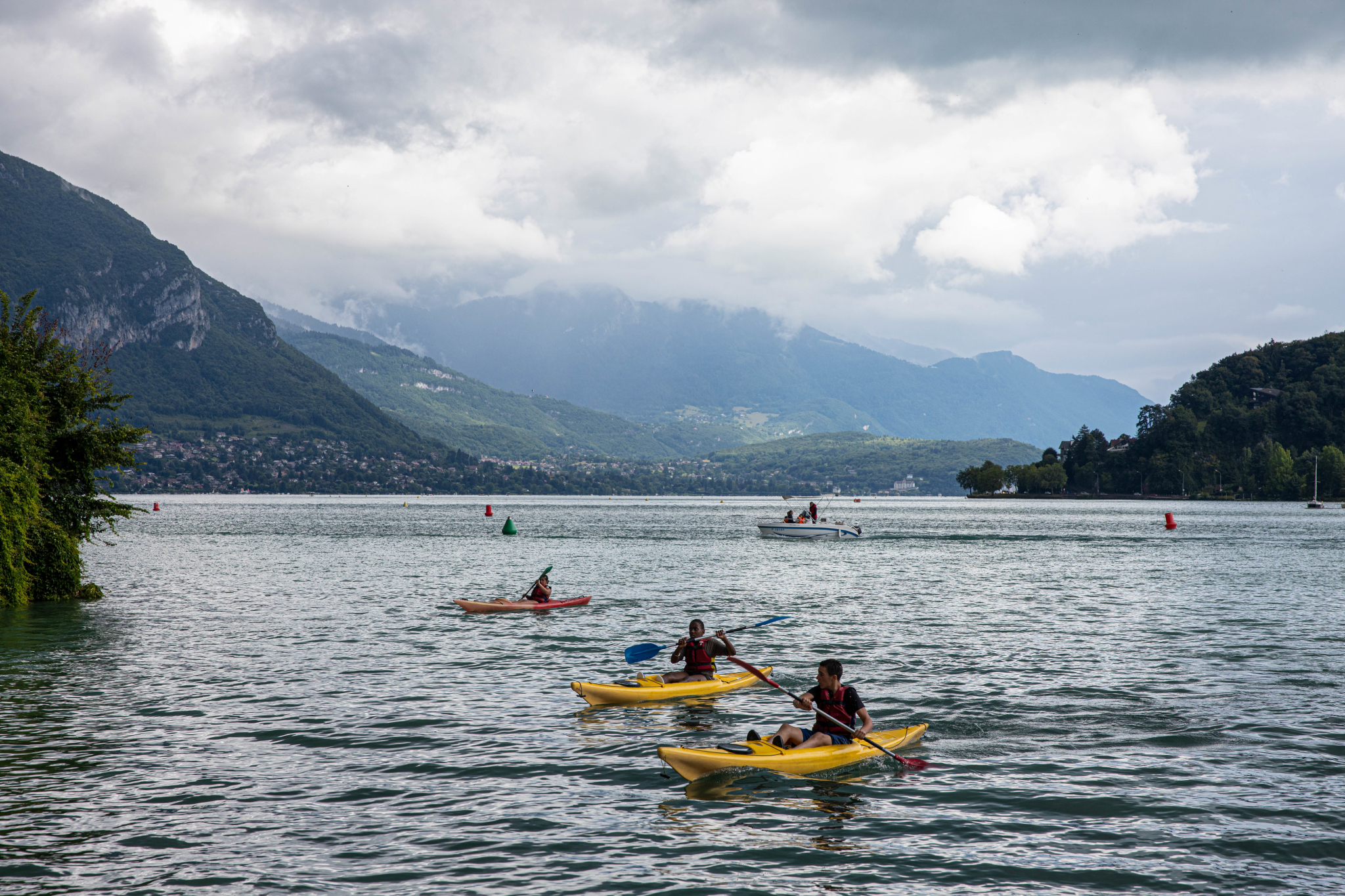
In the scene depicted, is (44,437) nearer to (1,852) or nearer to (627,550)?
(1,852)

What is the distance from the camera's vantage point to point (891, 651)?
95.8ft

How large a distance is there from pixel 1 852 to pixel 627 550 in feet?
229

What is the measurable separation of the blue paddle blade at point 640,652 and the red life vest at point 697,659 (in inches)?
38.3

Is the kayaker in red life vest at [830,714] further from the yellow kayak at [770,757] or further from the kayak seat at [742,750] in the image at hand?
the kayak seat at [742,750]

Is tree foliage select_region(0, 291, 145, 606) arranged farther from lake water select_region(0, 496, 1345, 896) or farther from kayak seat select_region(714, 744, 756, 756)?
kayak seat select_region(714, 744, 756, 756)

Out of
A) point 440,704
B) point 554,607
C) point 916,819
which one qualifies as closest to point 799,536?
point 554,607

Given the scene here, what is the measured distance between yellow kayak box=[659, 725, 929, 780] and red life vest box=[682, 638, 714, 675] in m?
5.24

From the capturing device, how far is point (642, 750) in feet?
58.7

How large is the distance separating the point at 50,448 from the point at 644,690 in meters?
27.2

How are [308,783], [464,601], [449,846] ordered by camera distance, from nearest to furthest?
[449,846] < [308,783] < [464,601]

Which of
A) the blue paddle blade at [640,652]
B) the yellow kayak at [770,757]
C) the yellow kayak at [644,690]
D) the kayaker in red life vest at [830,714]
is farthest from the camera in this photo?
the blue paddle blade at [640,652]

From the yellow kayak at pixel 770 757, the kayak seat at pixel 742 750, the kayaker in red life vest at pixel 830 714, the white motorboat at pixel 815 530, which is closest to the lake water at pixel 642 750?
the yellow kayak at pixel 770 757

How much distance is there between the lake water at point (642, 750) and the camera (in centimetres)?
1196

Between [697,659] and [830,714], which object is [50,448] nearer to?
[697,659]
